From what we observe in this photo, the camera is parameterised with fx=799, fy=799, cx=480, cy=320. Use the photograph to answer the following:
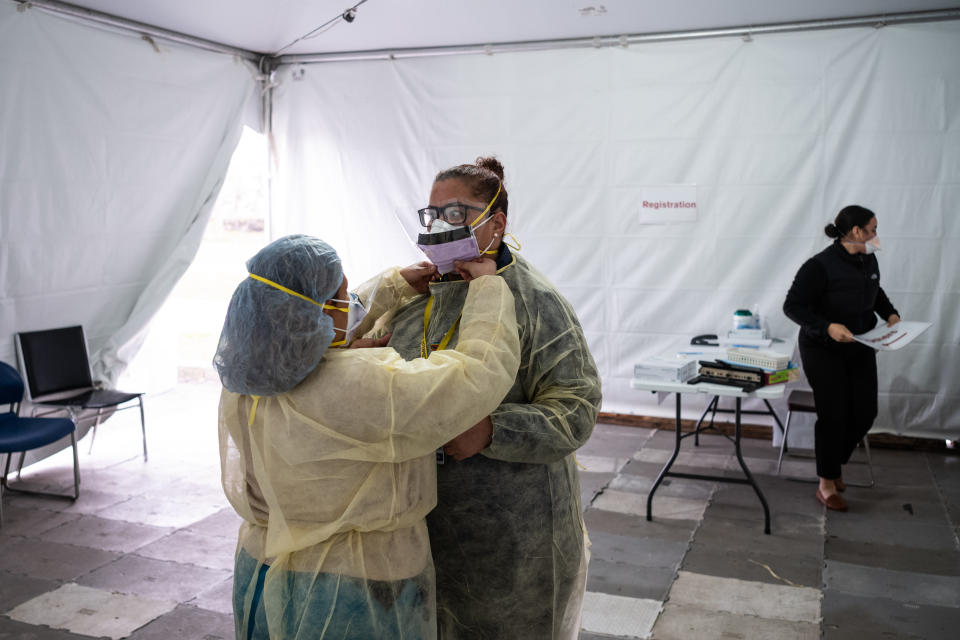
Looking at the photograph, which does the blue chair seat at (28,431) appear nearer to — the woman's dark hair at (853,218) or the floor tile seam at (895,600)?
the floor tile seam at (895,600)

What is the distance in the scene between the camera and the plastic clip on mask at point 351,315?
1584mm

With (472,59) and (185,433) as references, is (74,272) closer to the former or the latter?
(185,433)

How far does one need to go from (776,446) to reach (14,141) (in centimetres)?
493

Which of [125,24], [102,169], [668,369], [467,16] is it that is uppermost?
[467,16]

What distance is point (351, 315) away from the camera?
170 centimetres

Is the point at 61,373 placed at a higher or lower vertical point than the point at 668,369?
lower

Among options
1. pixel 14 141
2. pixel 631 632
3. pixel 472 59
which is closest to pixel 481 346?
pixel 631 632

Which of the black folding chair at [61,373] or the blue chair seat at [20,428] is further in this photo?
the black folding chair at [61,373]

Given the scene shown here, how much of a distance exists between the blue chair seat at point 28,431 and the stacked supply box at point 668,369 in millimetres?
2962

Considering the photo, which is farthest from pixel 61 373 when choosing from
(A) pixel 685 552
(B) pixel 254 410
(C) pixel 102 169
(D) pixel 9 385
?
(B) pixel 254 410

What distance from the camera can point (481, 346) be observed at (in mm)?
1463

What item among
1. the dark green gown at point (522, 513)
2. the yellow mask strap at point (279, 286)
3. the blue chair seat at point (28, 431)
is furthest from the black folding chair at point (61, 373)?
the yellow mask strap at point (279, 286)

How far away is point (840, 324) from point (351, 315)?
3.16m

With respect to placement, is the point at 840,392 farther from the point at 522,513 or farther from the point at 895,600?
the point at 522,513
